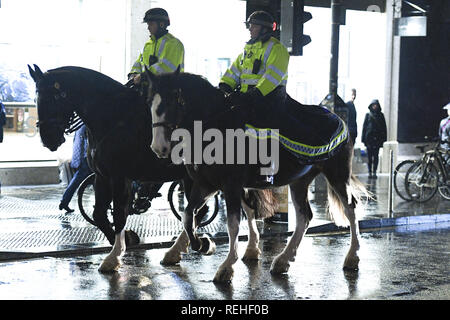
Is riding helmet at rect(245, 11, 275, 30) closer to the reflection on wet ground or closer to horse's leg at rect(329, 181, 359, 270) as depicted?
horse's leg at rect(329, 181, 359, 270)

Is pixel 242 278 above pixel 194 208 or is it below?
below

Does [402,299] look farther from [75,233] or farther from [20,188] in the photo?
[20,188]

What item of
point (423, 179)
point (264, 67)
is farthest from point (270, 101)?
point (423, 179)

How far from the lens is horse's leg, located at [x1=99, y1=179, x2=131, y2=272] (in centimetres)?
933

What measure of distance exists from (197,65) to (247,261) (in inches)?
454

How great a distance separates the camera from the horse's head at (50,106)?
912cm

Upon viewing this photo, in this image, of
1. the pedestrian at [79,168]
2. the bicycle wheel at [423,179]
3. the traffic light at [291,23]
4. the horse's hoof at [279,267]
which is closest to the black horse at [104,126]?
the horse's hoof at [279,267]

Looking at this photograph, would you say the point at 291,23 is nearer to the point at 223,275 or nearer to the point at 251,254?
the point at 251,254

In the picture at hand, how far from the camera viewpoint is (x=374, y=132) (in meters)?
22.9

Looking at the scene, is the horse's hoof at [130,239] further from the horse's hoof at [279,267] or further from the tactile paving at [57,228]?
the horse's hoof at [279,267]

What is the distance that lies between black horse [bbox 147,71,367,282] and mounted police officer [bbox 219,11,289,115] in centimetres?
26

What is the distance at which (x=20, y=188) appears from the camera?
59.6ft

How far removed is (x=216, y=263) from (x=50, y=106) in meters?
2.61
